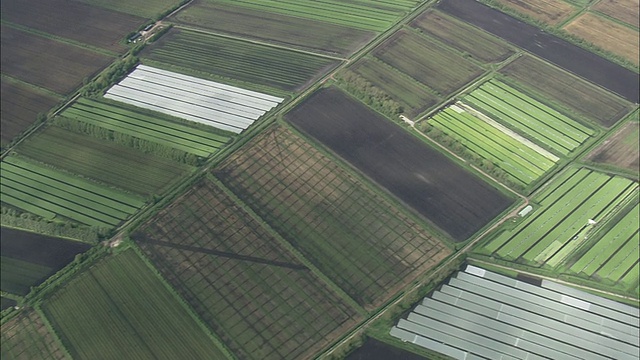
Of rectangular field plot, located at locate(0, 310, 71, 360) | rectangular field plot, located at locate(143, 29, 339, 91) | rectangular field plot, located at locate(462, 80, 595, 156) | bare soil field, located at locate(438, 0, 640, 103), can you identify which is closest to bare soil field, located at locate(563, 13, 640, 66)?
bare soil field, located at locate(438, 0, 640, 103)

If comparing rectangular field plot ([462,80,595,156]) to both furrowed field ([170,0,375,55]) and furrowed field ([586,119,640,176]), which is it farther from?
furrowed field ([170,0,375,55])

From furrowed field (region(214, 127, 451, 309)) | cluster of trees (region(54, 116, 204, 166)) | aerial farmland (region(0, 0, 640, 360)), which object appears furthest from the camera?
cluster of trees (region(54, 116, 204, 166))

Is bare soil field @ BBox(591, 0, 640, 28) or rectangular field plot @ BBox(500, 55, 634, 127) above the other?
bare soil field @ BBox(591, 0, 640, 28)

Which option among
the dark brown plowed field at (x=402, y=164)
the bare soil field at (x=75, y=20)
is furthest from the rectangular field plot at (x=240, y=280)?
the bare soil field at (x=75, y=20)

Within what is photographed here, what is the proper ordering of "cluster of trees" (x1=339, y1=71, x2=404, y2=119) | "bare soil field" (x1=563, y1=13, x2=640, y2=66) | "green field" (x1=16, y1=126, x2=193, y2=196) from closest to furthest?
"green field" (x1=16, y1=126, x2=193, y2=196)
"cluster of trees" (x1=339, y1=71, x2=404, y2=119)
"bare soil field" (x1=563, y1=13, x2=640, y2=66)

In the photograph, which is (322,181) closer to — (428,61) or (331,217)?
(331,217)

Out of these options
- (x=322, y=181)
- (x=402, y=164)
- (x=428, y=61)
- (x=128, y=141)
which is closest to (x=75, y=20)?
(x=128, y=141)

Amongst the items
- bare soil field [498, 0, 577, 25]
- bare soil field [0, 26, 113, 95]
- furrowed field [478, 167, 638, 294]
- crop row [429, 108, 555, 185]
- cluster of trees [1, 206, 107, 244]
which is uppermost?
bare soil field [0, 26, 113, 95]
